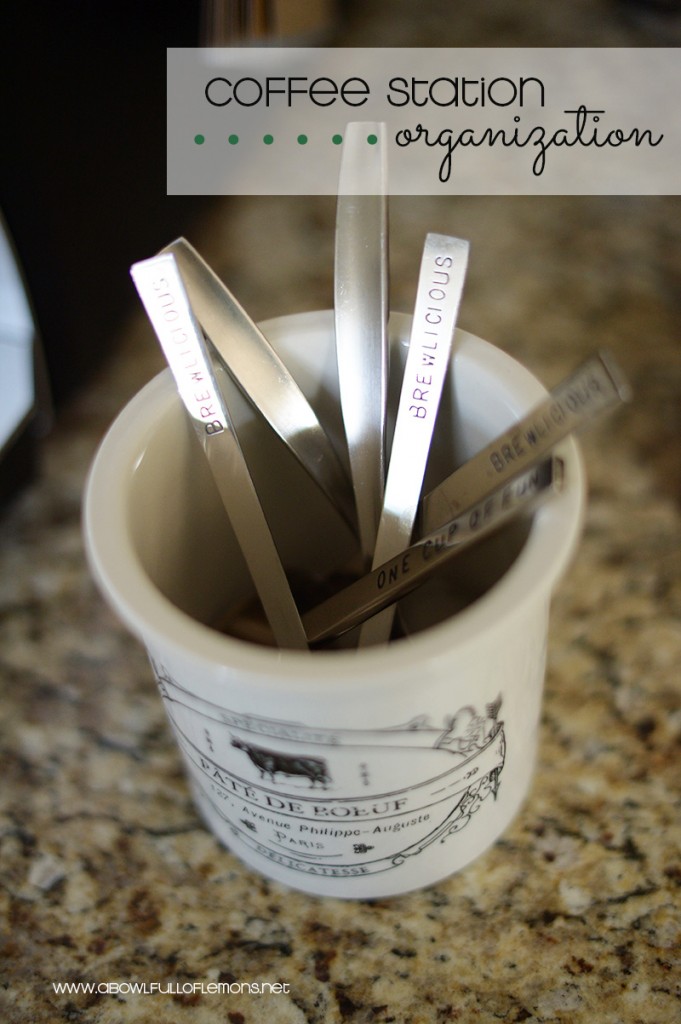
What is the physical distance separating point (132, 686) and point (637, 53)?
497mm

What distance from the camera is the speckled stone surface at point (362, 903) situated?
281 millimetres

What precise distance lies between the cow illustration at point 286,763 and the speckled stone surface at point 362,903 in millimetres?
85

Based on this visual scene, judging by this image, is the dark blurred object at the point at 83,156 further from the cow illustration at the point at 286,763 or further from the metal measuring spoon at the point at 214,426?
the cow illustration at the point at 286,763

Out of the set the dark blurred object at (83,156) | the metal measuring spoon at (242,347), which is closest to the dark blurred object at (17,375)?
the dark blurred object at (83,156)

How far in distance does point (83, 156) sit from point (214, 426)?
0.16m

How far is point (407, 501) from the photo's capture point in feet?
0.90

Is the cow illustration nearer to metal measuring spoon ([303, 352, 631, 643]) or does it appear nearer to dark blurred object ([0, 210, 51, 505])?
metal measuring spoon ([303, 352, 631, 643])

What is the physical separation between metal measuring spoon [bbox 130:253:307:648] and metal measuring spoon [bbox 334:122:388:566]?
0.04 meters

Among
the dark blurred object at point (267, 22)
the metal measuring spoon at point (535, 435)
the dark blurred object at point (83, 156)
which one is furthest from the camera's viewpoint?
the dark blurred object at point (267, 22)

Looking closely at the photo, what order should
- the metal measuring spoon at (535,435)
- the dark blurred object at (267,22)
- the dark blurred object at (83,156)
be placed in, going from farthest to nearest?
the dark blurred object at (267,22) < the dark blurred object at (83,156) < the metal measuring spoon at (535,435)

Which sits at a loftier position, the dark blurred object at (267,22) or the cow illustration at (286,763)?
the dark blurred object at (267,22)

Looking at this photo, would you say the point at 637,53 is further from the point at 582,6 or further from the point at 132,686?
the point at 132,686

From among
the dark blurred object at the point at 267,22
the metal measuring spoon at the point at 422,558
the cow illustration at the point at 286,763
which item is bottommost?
the cow illustration at the point at 286,763

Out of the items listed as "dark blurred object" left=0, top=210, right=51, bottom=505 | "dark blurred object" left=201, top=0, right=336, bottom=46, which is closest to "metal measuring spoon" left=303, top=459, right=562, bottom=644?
"dark blurred object" left=0, top=210, right=51, bottom=505
